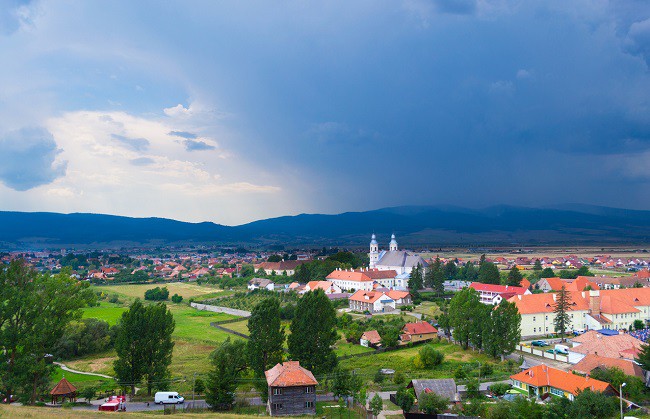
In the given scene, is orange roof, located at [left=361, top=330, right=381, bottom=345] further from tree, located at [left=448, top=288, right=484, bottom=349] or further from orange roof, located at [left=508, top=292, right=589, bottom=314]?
orange roof, located at [left=508, top=292, right=589, bottom=314]

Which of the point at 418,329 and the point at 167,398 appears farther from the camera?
the point at 418,329

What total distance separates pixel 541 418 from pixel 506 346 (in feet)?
45.9

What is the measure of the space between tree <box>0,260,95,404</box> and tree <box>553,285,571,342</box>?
38.9 meters

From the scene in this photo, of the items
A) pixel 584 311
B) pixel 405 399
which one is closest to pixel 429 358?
pixel 405 399

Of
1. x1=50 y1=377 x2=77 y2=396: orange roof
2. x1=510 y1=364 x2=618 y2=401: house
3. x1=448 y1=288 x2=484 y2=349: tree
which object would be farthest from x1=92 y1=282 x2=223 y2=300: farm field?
x1=510 y1=364 x2=618 y2=401: house

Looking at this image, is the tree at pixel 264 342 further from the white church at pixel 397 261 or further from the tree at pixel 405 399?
the white church at pixel 397 261

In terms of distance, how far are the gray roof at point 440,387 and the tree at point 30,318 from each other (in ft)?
62.1

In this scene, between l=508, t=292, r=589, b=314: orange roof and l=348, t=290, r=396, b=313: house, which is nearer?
l=508, t=292, r=589, b=314: orange roof

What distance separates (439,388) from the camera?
1073 inches

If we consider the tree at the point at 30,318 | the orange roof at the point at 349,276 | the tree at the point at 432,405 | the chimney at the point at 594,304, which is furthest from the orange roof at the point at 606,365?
the orange roof at the point at 349,276

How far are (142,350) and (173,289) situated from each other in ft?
197

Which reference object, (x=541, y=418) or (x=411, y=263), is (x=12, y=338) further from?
(x=411, y=263)

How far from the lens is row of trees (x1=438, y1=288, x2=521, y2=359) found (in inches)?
1439

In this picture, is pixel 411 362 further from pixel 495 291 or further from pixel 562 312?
pixel 495 291
